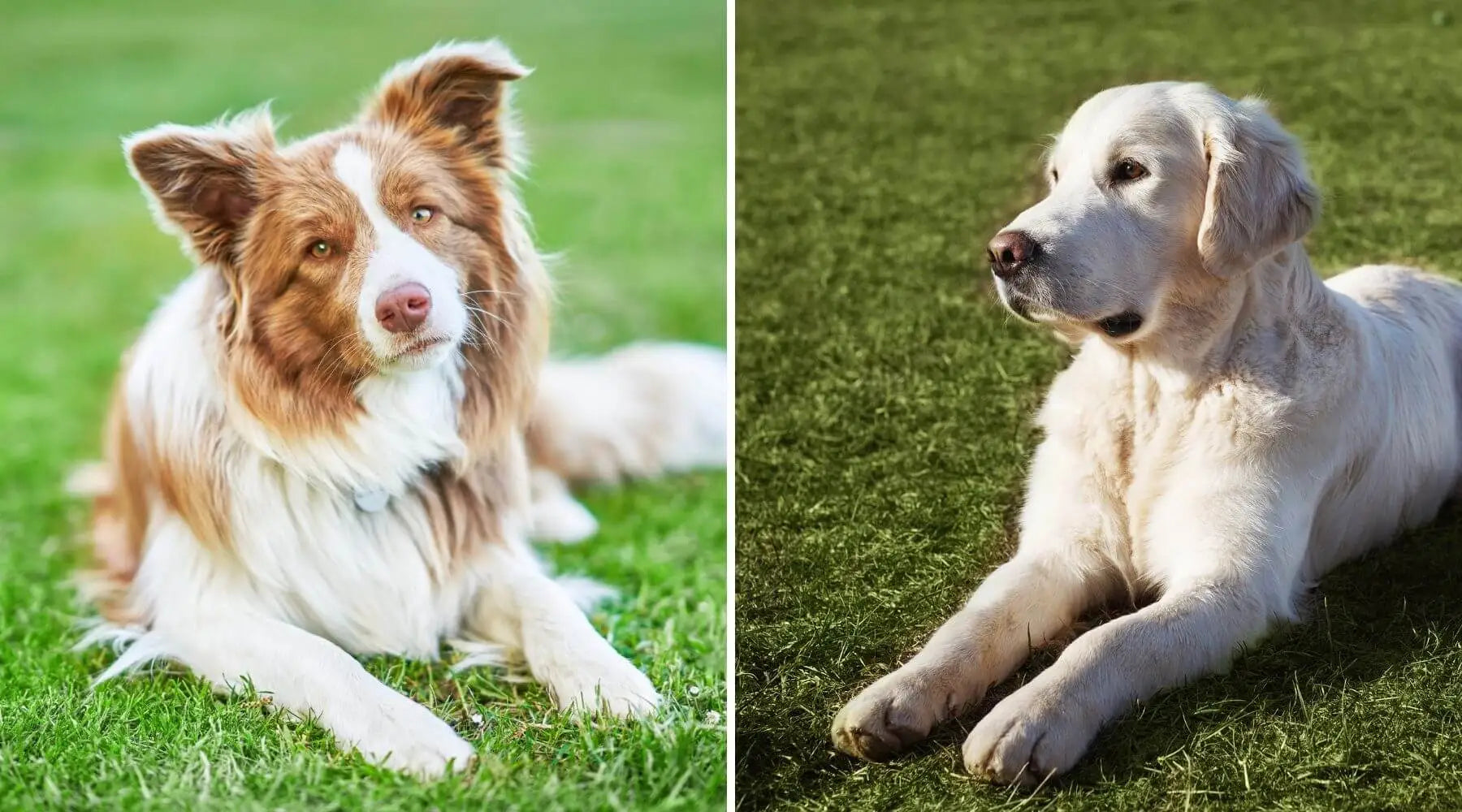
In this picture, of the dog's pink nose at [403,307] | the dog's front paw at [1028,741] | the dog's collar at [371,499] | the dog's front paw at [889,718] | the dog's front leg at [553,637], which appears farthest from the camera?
the dog's collar at [371,499]

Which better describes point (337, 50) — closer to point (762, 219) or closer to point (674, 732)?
point (762, 219)

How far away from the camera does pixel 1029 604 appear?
2.52 metres

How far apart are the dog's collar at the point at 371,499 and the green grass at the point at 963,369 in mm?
750

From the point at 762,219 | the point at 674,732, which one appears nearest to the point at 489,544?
the point at 674,732

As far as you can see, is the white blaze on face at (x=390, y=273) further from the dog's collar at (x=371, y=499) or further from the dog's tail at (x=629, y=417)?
the dog's tail at (x=629, y=417)

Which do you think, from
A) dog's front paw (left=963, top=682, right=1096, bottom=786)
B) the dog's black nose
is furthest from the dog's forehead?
dog's front paw (left=963, top=682, right=1096, bottom=786)

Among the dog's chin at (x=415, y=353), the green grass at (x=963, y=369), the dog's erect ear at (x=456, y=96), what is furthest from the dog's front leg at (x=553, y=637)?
the dog's erect ear at (x=456, y=96)

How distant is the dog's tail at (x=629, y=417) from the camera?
3.60 metres

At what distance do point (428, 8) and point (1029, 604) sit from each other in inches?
228

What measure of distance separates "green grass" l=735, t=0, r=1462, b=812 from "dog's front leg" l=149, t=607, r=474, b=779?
54 cm

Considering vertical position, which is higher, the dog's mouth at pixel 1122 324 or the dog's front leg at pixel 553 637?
the dog's mouth at pixel 1122 324

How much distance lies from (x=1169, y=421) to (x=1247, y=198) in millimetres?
425

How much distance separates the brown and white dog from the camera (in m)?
2.44

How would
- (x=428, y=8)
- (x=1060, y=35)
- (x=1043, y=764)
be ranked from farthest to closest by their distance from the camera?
(x=428, y=8) → (x=1060, y=35) → (x=1043, y=764)
